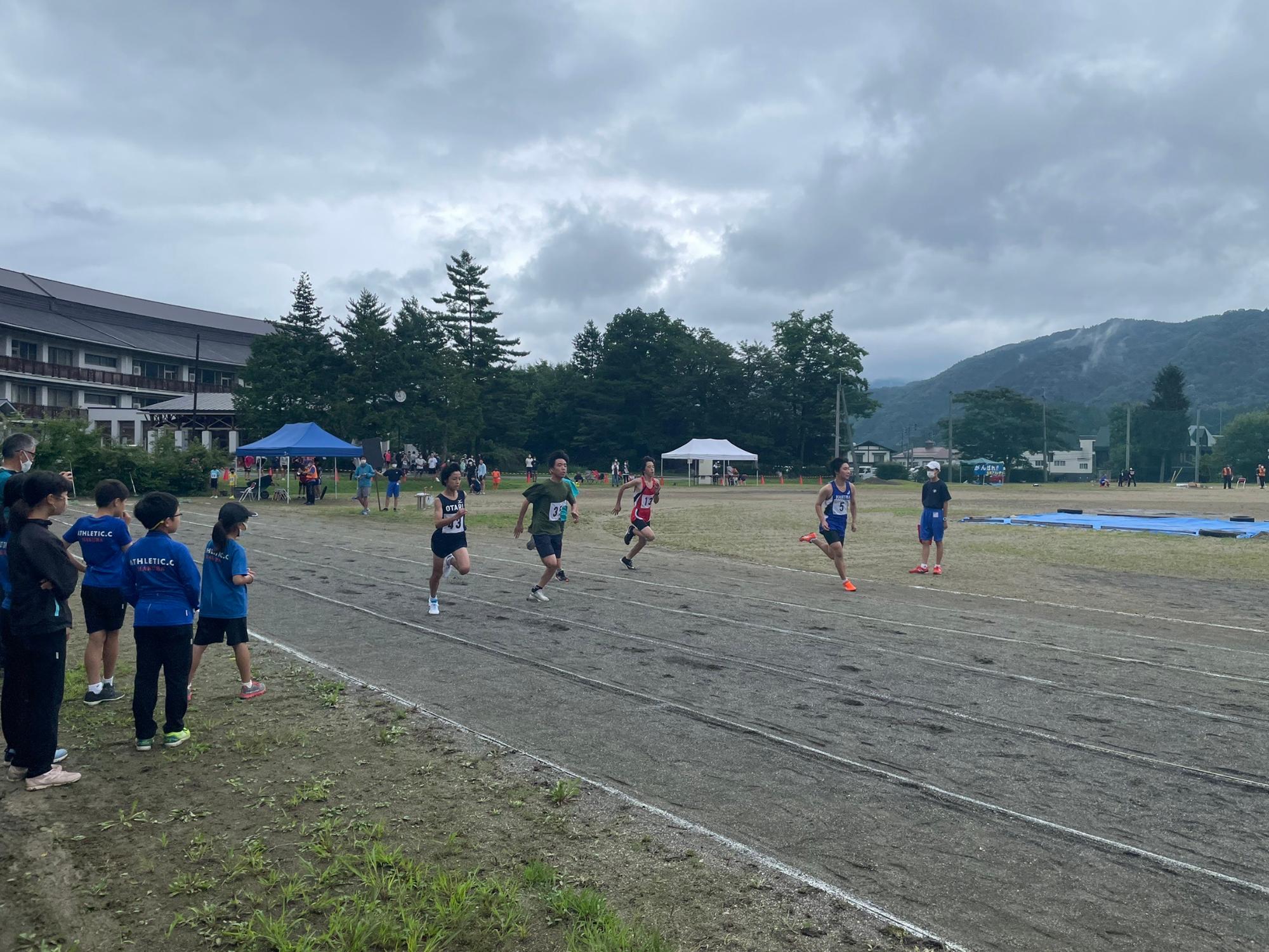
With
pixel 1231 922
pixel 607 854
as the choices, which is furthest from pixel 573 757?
pixel 1231 922

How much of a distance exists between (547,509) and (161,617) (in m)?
6.49

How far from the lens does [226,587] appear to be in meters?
6.79

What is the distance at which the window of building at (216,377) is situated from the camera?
72.0 metres

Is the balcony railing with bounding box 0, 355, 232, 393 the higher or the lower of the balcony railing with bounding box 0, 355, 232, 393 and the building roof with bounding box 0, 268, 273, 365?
the lower

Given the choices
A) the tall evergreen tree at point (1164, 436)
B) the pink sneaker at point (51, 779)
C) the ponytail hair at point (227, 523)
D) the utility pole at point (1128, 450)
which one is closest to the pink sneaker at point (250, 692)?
the ponytail hair at point (227, 523)

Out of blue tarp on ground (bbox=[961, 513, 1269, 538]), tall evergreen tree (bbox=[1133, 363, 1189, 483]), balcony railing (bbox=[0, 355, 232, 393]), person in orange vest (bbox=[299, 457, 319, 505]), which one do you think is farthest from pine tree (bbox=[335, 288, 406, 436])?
tall evergreen tree (bbox=[1133, 363, 1189, 483])

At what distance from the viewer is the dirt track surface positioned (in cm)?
413

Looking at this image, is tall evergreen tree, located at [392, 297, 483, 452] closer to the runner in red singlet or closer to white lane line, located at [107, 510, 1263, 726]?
the runner in red singlet

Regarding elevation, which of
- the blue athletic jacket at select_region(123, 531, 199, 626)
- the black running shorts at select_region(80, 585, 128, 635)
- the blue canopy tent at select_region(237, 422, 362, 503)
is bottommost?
the black running shorts at select_region(80, 585, 128, 635)

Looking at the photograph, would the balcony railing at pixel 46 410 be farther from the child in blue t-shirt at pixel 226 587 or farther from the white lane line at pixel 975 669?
the child in blue t-shirt at pixel 226 587

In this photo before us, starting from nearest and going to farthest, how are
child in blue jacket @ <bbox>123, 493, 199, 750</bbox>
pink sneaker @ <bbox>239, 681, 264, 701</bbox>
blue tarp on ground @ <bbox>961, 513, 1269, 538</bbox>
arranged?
child in blue jacket @ <bbox>123, 493, 199, 750</bbox>, pink sneaker @ <bbox>239, 681, 264, 701</bbox>, blue tarp on ground @ <bbox>961, 513, 1269, 538</bbox>

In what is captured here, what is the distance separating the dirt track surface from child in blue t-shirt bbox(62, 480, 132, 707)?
1.96 m

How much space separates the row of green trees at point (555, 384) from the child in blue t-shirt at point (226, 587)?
143 ft

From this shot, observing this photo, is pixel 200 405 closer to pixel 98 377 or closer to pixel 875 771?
pixel 98 377
